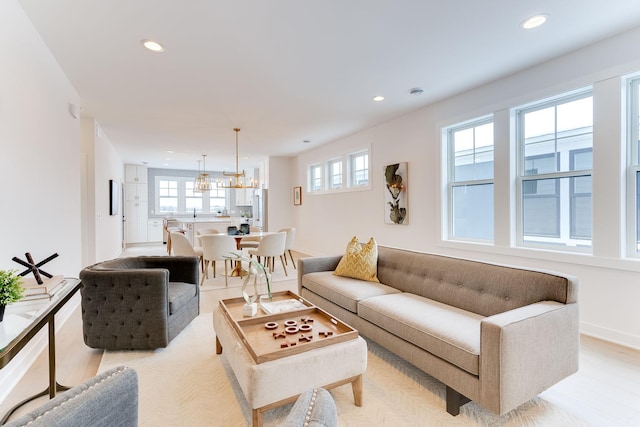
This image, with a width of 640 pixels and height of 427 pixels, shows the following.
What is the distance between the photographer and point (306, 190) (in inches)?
310

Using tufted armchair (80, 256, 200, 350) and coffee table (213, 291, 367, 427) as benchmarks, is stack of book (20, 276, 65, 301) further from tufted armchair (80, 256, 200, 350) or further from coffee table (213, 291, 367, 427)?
coffee table (213, 291, 367, 427)

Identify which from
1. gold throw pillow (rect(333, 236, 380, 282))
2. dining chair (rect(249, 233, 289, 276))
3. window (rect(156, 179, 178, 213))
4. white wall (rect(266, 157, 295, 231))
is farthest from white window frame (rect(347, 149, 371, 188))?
window (rect(156, 179, 178, 213))

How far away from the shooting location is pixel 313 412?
64 cm

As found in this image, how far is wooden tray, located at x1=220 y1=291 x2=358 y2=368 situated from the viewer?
5.48 feet

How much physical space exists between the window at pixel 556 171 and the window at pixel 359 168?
277cm

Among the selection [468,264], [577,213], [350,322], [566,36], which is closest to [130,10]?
[350,322]

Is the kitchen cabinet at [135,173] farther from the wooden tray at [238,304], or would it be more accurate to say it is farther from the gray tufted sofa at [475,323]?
the gray tufted sofa at [475,323]

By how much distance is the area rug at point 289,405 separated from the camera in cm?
174

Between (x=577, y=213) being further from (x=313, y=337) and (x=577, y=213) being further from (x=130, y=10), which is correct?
(x=130, y=10)

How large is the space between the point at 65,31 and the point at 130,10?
2.45 feet

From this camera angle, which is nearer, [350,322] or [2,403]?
[2,403]

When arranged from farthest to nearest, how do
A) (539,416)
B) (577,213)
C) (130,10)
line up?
1. (577,213)
2. (130,10)
3. (539,416)

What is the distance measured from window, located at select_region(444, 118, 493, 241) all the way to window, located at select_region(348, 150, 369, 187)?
5.93ft

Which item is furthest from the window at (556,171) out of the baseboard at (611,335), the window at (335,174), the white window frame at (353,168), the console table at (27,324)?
the console table at (27,324)
